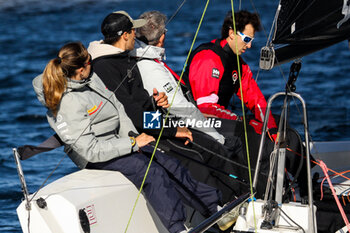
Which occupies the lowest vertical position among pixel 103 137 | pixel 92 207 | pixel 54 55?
pixel 54 55

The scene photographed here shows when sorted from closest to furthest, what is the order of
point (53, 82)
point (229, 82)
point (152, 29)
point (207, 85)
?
point (53, 82)
point (152, 29)
point (207, 85)
point (229, 82)

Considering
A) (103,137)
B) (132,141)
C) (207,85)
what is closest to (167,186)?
(132,141)

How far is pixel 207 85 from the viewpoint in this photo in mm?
3783

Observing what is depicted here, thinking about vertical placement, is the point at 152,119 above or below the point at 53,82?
below

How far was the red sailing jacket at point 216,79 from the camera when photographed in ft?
12.4

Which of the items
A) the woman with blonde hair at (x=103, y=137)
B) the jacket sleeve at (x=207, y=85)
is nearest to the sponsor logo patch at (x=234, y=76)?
the jacket sleeve at (x=207, y=85)

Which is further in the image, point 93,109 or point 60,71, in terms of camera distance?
point 93,109

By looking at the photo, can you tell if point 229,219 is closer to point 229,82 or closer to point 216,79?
point 216,79

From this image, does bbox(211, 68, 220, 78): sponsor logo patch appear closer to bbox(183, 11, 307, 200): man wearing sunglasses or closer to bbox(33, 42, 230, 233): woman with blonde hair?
bbox(183, 11, 307, 200): man wearing sunglasses

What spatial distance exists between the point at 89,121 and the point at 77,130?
7 centimetres

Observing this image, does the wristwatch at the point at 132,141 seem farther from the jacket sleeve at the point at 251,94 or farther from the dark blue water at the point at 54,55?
the jacket sleeve at the point at 251,94

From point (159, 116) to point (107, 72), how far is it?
346 millimetres

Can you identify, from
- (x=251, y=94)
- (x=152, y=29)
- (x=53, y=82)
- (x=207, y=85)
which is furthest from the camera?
(x=251, y=94)

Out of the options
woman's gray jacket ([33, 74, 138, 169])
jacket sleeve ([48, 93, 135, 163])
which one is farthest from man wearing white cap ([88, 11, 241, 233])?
jacket sleeve ([48, 93, 135, 163])
